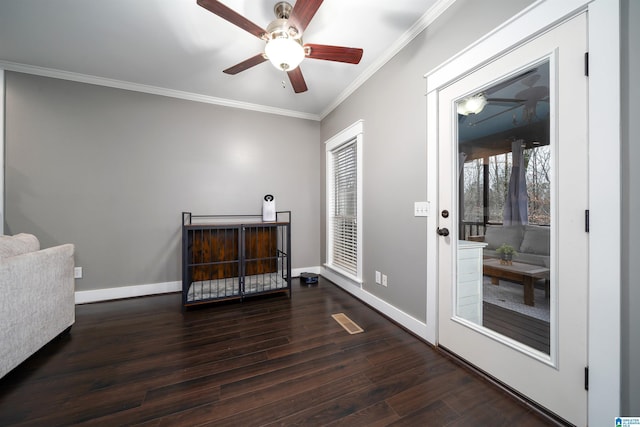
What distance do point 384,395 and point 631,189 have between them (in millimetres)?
1555

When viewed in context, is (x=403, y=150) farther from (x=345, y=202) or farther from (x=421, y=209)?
(x=345, y=202)

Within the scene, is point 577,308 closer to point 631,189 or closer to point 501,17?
point 631,189

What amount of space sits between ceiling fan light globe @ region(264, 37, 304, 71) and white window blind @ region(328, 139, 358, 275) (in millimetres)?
1458

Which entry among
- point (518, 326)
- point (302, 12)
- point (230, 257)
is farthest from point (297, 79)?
point (518, 326)

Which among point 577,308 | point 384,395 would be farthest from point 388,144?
point 384,395

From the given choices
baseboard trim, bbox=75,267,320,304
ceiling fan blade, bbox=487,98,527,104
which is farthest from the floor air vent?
baseboard trim, bbox=75,267,320,304

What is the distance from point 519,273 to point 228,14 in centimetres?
239

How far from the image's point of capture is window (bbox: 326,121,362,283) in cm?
280

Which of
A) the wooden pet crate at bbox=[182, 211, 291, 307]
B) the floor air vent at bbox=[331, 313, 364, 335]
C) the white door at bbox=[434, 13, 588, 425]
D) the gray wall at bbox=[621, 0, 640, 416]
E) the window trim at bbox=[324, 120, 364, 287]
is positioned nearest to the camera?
the gray wall at bbox=[621, 0, 640, 416]

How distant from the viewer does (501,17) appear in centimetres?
138

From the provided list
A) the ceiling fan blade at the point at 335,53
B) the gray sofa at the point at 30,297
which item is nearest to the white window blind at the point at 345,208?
the ceiling fan blade at the point at 335,53

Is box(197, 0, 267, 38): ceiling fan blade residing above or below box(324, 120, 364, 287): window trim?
above

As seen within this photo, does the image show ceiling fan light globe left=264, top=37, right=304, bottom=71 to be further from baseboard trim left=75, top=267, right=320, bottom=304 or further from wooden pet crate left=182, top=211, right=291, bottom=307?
baseboard trim left=75, top=267, right=320, bottom=304

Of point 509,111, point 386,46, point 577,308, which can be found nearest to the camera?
point 577,308
